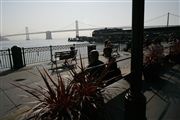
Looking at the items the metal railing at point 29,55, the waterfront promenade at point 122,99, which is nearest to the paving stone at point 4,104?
the waterfront promenade at point 122,99

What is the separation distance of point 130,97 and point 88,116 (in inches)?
36.2

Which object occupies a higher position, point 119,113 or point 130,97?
point 130,97

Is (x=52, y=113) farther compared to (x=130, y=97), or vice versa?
(x=130, y=97)

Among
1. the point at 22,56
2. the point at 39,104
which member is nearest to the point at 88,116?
the point at 39,104

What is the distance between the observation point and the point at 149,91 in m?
5.08

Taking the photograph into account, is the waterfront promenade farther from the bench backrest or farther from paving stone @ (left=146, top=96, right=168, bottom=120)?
the bench backrest

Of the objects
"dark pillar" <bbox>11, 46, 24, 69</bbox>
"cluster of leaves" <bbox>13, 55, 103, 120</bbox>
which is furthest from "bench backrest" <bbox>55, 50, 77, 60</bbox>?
"cluster of leaves" <bbox>13, 55, 103, 120</bbox>

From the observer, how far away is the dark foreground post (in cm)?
283

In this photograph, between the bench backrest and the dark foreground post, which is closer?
the dark foreground post

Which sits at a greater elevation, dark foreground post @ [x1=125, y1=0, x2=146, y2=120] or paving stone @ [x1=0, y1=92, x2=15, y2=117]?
dark foreground post @ [x1=125, y1=0, x2=146, y2=120]

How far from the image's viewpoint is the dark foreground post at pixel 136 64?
9.28ft

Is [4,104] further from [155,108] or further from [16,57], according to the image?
[16,57]

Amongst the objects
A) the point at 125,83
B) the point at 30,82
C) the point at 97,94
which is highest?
the point at 97,94

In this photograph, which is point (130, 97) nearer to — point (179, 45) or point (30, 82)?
point (30, 82)
